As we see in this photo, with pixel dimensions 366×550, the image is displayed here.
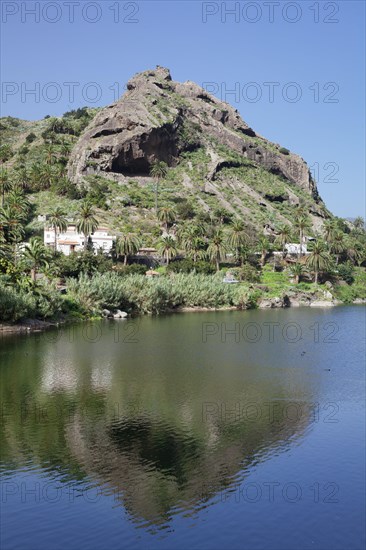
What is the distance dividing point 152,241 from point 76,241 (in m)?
18.7

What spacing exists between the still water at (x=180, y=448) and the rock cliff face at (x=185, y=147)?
103m

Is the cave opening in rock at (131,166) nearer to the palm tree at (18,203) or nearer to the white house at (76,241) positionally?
the palm tree at (18,203)

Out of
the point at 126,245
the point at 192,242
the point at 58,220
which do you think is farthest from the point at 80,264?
the point at 192,242

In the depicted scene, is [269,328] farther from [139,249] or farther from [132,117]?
[132,117]

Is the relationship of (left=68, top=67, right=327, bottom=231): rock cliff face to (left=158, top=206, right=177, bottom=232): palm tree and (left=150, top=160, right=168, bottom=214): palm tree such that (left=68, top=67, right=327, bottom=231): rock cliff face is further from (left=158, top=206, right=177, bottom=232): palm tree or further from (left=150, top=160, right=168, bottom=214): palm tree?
(left=158, top=206, right=177, bottom=232): palm tree

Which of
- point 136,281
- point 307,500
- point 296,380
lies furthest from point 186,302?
point 307,500

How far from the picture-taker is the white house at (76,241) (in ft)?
360

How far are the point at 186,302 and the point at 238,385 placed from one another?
2018 inches

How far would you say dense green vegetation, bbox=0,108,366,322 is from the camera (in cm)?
8071

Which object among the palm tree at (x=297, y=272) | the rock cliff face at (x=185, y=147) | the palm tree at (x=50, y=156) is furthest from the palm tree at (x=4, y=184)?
the palm tree at (x=297, y=272)

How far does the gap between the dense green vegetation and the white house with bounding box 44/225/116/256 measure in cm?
225

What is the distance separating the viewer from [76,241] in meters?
111

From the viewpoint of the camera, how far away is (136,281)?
86.4 m

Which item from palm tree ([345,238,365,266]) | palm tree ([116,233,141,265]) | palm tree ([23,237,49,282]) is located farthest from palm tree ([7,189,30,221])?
palm tree ([345,238,365,266])
